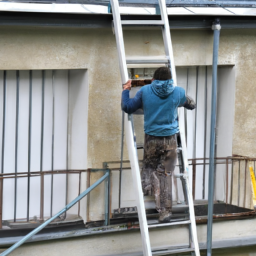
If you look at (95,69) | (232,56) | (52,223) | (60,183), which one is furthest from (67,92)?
(232,56)

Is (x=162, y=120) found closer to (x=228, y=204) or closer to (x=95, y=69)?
(x=95, y=69)

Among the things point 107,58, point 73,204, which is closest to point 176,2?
point 107,58

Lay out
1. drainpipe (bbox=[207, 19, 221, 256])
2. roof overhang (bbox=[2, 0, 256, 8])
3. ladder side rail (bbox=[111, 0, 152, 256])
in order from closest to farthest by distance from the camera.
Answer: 1. ladder side rail (bbox=[111, 0, 152, 256])
2. roof overhang (bbox=[2, 0, 256, 8])
3. drainpipe (bbox=[207, 19, 221, 256])

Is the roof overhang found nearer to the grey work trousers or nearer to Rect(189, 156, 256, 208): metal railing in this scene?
the grey work trousers

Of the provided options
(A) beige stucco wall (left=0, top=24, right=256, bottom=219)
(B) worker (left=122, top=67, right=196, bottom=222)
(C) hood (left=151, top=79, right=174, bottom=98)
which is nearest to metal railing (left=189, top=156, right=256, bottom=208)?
(A) beige stucco wall (left=0, top=24, right=256, bottom=219)

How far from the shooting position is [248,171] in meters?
8.30

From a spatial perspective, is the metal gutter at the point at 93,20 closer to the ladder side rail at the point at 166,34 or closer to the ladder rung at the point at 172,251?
the ladder side rail at the point at 166,34

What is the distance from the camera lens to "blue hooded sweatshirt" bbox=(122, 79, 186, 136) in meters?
6.56

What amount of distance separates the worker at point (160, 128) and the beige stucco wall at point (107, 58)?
895mm

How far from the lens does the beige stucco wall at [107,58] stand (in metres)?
7.12

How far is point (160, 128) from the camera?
673cm

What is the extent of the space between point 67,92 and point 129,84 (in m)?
1.40

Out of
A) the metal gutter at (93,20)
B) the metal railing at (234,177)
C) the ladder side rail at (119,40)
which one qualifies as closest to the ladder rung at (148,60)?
the ladder side rail at (119,40)

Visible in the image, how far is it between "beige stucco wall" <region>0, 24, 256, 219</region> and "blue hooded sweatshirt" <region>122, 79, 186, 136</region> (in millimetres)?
968
